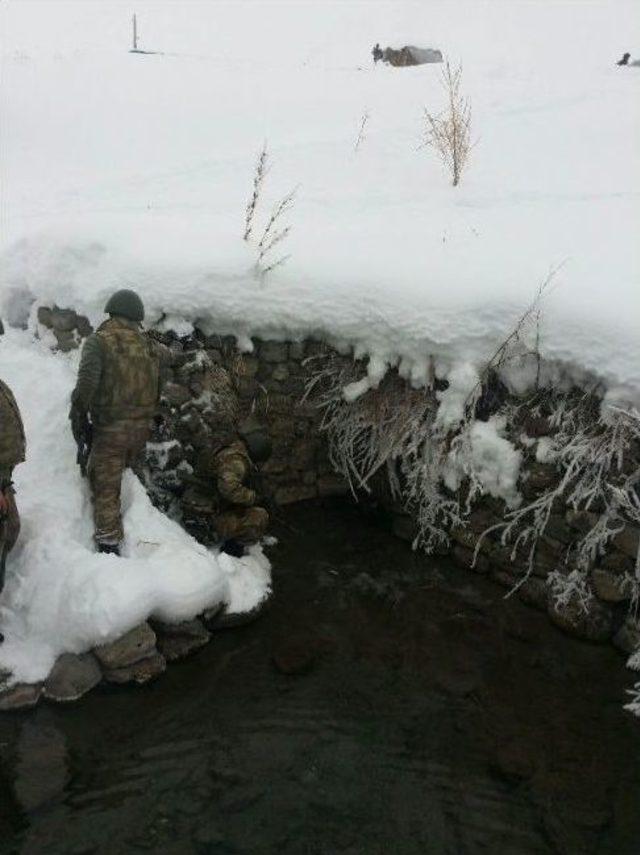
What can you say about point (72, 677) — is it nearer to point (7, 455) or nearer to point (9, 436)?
point (7, 455)

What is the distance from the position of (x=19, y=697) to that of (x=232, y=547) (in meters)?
1.88

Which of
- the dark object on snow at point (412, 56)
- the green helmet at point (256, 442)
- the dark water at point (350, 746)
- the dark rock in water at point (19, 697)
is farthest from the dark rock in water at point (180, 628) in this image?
the dark object on snow at point (412, 56)

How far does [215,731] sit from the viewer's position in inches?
160

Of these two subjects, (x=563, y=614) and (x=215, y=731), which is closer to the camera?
(x=215, y=731)

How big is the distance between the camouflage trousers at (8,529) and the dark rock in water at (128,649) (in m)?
0.78

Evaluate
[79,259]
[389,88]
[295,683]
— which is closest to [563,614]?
[295,683]

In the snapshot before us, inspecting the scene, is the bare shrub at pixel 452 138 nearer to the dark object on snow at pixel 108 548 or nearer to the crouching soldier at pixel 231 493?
the crouching soldier at pixel 231 493

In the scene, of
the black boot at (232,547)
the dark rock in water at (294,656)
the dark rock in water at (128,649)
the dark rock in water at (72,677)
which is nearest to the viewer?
the dark rock in water at (72,677)

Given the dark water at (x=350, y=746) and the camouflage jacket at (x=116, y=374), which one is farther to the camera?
the camouflage jacket at (x=116, y=374)

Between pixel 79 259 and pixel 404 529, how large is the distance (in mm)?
3663

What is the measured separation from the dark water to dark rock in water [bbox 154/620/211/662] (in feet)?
0.30

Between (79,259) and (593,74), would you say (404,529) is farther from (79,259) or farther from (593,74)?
(593,74)

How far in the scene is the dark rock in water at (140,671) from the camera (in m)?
4.29

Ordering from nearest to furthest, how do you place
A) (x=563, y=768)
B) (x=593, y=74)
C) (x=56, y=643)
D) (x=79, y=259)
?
(x=563, y=768) < (x=56, y=643) < (x=79, y=259) < (x=593, y=74)
